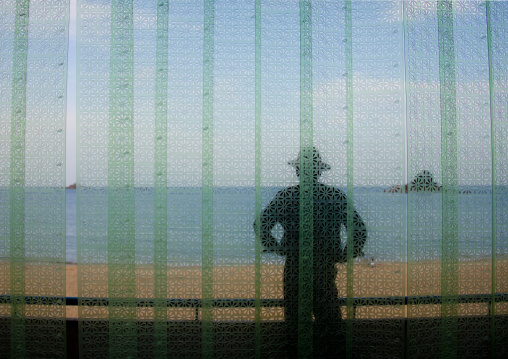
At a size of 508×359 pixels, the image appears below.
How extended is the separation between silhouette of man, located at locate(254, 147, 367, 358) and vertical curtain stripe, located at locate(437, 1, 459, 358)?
0.41 metres

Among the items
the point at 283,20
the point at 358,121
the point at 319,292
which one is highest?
the point at 283,20

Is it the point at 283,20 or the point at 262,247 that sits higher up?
the point at 283,20

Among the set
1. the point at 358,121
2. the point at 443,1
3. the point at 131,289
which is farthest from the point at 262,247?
the point at 443,1

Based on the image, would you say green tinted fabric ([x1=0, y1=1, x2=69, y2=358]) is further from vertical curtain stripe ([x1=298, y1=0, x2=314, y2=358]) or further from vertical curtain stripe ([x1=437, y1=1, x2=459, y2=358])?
vertical curtain stripe ([x1=437, y1=1, x2=459, y2=358])

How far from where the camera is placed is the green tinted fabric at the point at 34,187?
5.62 ft

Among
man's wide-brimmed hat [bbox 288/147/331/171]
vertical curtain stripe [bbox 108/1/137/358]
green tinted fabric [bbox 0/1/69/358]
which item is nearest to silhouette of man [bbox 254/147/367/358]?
man's wide-brimmed hat [bbox 288/147/331/171]

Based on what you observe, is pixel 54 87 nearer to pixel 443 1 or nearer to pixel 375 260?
pixel 375 260

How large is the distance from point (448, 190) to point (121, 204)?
153cm

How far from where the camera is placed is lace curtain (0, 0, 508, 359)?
1.69 m

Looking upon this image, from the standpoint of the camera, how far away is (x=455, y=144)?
68.4 inches

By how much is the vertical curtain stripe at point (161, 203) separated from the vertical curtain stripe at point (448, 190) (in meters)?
1.30

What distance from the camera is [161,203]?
5.54ft

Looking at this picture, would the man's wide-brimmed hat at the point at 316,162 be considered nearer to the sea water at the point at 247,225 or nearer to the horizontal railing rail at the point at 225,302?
the sea water at the point at 247,225

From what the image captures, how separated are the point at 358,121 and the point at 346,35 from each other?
0.41m
